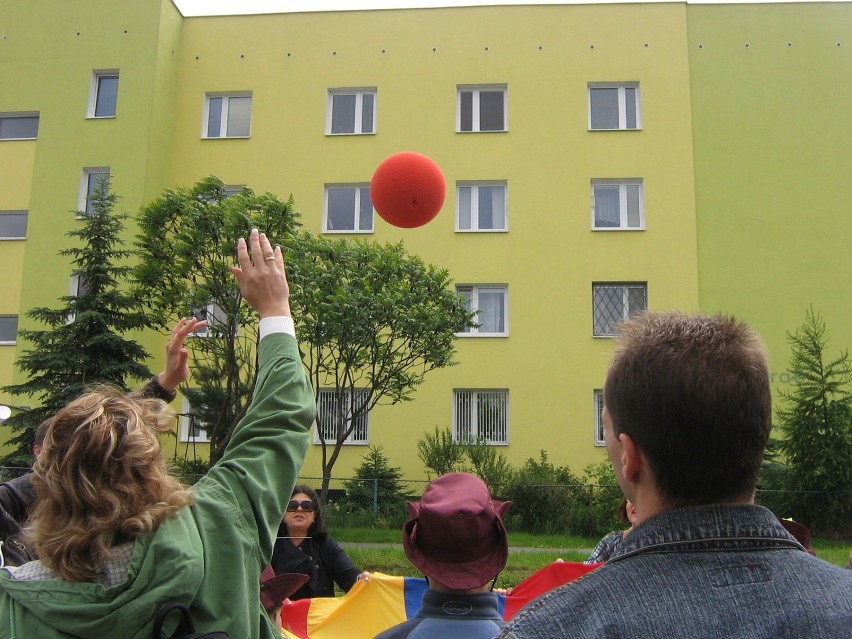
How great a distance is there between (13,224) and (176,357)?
76.5ft

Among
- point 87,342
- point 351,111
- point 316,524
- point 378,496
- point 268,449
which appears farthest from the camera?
point 351,111

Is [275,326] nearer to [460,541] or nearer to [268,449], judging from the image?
[268,449]

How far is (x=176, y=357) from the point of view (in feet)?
10.1

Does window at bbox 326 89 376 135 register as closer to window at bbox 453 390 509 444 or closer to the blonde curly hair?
window at bbox 453 390 509 444

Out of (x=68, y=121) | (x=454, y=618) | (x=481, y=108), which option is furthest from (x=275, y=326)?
(x=68, y=121)

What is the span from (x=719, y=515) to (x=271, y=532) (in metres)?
1.18

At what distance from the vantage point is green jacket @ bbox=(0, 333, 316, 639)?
1.85 m

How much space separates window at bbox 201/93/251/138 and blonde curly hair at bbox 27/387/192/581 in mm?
22961

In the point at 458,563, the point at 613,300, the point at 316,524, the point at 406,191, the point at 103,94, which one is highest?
the point at 103,94

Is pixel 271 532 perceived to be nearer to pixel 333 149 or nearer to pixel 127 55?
pixel 333 149

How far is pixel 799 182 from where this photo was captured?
72.3ft

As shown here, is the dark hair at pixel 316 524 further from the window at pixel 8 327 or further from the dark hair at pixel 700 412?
the window at pixel 8 327

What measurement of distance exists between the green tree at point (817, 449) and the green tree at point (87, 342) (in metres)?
13.4

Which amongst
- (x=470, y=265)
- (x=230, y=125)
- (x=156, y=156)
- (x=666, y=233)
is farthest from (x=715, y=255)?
(x=156, y=156)
